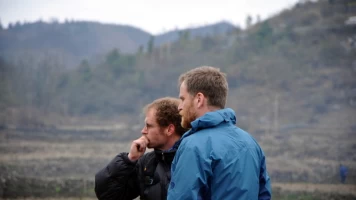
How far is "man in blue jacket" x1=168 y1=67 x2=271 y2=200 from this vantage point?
8.14 feet

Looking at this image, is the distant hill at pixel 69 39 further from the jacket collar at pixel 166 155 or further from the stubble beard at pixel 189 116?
the stubble beard at pixel 189 116

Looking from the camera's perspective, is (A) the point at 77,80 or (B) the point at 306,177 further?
(A) the point at 77,80

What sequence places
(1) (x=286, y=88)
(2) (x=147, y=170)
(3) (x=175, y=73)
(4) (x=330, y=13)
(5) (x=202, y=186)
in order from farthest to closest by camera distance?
(4) (x=330, y=13)
(3) (x=175, y=73)
(1) (x=286, y=88)
(2) (x=147, y=170)
(5) (x=202, y=186)

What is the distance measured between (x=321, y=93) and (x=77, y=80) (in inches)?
1212

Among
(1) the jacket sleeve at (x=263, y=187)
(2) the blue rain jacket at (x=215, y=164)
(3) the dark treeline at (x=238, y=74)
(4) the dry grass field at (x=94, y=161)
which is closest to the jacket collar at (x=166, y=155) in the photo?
(2) the blue rain jacket at (x=215, y=164)

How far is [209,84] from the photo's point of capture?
2.73 metres

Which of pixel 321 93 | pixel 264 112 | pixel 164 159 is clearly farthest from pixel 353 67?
pixel 164 159

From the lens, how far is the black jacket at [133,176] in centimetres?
311

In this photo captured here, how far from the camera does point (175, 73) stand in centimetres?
6262

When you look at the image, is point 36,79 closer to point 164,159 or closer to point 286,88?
point 286,88

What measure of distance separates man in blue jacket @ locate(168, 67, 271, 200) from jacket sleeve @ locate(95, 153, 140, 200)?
0.58 meters

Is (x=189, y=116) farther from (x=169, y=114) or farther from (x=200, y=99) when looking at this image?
(x=169, y=114)

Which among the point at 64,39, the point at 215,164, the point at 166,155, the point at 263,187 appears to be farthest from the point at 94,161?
the point at 64,39

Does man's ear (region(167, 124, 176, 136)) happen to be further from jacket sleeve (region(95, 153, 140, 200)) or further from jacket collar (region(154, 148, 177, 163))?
jacket sleeve (region(95, 153, 140, 200))
